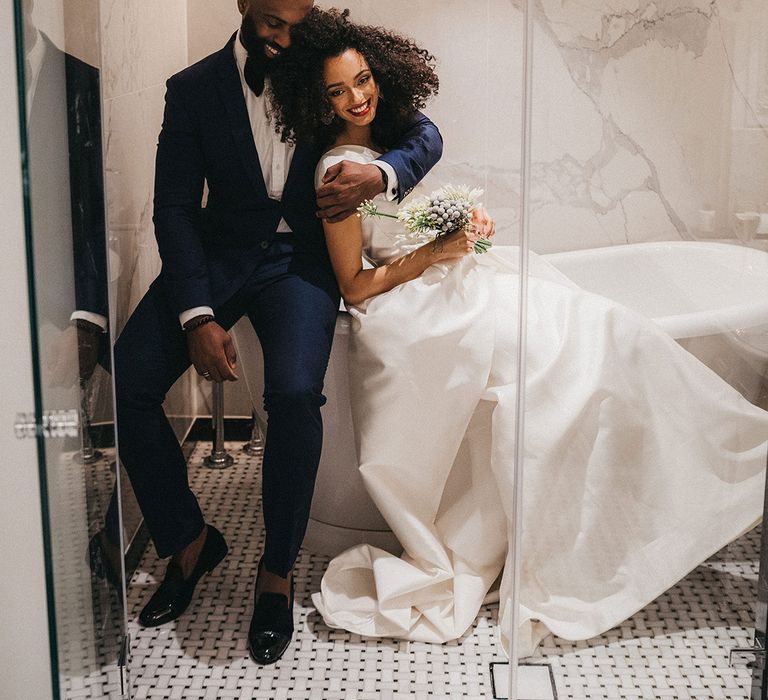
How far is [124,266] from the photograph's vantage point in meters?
2.54

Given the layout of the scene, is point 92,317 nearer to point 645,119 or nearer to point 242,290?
point 242,290

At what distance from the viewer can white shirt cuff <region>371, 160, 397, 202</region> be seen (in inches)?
91.5

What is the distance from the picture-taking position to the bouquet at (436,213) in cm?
230

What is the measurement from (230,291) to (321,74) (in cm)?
58

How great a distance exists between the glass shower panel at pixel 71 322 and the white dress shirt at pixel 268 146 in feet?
2.30

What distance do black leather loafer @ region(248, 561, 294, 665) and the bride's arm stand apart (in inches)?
29.4

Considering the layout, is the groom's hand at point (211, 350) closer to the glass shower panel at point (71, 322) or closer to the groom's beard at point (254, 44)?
the glass shower panel at point (71, 322)

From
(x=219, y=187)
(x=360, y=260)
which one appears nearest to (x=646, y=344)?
(x=360, y=260)

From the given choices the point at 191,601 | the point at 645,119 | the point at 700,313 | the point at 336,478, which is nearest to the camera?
the point at 645,119

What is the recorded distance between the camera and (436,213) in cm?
230

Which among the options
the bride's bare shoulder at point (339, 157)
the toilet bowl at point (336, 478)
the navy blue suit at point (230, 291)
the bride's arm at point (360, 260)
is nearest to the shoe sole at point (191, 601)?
the navy blue suit at point (230, 291)

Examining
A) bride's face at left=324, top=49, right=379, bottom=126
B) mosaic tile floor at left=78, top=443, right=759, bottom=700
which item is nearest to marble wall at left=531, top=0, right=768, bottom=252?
mosaic tile floor at left=78, top=443, right=759, bottom=700

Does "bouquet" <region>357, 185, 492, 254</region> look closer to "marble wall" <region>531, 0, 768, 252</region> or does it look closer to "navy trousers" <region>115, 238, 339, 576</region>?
"navy trousers" <region>115, 238, 339, 576</region>

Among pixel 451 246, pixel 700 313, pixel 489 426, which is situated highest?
pixel 451 246
